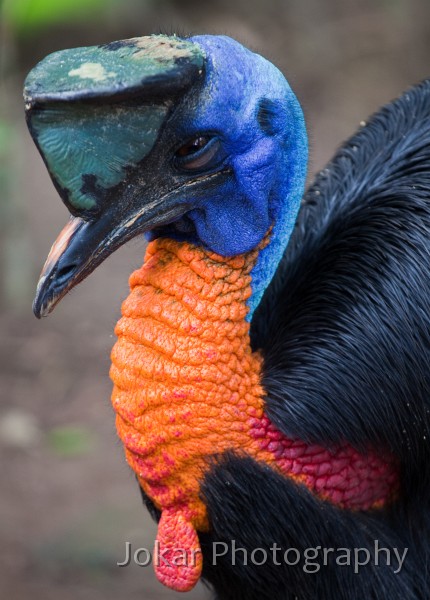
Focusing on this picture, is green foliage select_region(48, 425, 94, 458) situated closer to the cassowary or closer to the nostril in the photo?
the cassowary

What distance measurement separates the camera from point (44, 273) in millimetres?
1843

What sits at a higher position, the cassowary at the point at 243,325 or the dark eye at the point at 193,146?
the dark eye at the point at 193,146

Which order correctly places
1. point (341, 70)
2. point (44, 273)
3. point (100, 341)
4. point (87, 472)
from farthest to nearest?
point (341, 70) → point (100, 341) → point (87, 472) → point (44, 273)

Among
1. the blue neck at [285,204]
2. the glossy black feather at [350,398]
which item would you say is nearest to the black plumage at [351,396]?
the glossy black feather at [350,398]

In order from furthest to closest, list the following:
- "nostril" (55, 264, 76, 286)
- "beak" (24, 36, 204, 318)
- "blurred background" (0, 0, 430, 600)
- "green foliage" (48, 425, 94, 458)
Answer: "green foliage" (48, 425, 94, 458)
"blurred background" (0, 0, 430, 600)
"nostril" (55, 264, 76, 286)
"beak" (24, 36, 204, 318)

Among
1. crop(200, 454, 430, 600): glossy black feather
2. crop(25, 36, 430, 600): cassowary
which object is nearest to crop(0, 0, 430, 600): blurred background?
crop(25, 36, 430, 600): cassowary

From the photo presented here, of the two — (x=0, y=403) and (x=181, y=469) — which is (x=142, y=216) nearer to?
(x=181, y=469)

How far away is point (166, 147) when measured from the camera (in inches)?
73.2

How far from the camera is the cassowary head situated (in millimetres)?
1753

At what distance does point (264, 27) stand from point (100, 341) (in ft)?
10.3

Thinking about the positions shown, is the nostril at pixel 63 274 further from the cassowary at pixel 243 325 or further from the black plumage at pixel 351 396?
the black plumage at pixel 351 396

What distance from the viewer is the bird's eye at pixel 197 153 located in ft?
6.21

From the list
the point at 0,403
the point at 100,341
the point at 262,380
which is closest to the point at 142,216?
the point at 262,380

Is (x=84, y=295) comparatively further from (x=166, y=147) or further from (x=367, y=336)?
(x=166, y=147)
